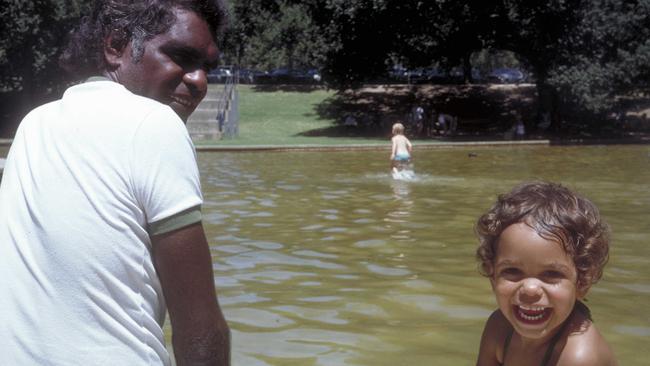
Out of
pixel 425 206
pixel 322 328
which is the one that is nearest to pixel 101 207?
pixel 322 328

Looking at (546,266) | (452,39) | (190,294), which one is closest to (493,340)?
(546,266)

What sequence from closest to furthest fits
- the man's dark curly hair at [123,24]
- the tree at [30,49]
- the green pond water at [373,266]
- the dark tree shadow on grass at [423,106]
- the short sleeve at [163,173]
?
the short sleeve at [163,173] → the man's dark curly hair at [123,24] → the green pond water at [373,266] → the tree at [30,49] → the dark tree shadow on grass at [423,106]

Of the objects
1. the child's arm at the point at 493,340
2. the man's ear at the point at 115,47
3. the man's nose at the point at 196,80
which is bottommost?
the child's arm at the point at 493,340

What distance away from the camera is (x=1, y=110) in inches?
1752

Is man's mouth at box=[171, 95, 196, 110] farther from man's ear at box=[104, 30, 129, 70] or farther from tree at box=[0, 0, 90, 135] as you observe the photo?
tree at box=[0, 0, 90, 135]

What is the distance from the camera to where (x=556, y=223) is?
2881 millimetres

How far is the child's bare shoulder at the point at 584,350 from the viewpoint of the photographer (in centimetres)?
292

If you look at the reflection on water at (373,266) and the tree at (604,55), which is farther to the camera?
the tree at (604,55)

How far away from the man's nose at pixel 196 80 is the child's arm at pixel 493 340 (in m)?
1.53

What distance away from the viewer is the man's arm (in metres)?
1.87

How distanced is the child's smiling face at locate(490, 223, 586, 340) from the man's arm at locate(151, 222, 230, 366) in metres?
1.25

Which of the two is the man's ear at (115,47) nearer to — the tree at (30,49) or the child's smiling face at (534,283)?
the child's smiling face at (534,283)

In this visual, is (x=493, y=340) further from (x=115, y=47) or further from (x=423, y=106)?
(x=423, y=106)

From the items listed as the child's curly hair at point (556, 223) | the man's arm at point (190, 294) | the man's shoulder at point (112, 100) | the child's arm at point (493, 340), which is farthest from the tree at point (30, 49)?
the man's arm at point (190, 294)
